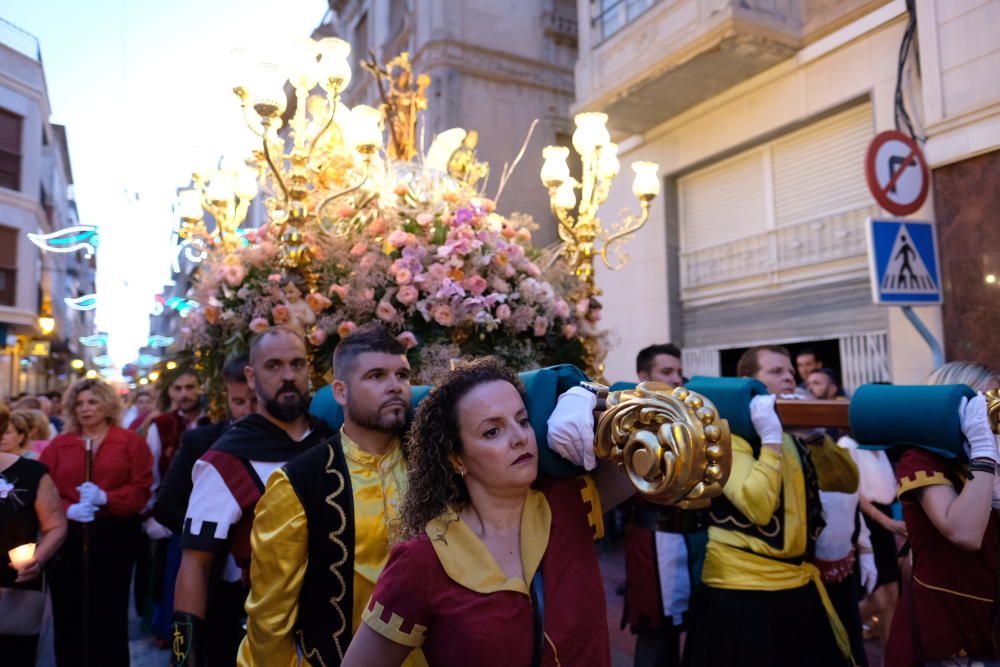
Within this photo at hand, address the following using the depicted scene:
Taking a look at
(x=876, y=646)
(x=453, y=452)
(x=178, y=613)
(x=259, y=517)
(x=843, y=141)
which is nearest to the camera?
(x=453, y=452)

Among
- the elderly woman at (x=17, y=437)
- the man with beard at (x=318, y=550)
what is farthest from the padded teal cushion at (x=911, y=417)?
the elderly woman at (x=17, y=437)

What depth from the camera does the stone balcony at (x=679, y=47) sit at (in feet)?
26.7

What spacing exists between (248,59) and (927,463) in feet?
13.5

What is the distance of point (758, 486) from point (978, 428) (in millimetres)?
782

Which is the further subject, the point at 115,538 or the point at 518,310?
the point at 115,538

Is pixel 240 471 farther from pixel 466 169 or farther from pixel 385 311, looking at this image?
pixel 466 169

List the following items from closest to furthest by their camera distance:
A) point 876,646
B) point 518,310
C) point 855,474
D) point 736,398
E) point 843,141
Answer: point 736,398, point 855,474, point 518,310, point 876,646, point 843,141

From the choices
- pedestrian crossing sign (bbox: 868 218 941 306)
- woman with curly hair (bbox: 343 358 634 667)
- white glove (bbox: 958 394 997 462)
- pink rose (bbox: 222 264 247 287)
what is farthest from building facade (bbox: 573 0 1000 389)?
woman with curly hair (bbox: 343 358 634 667)

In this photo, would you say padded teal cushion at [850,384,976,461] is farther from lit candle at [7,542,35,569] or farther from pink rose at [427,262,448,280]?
lit candle at [7,542,35,569]

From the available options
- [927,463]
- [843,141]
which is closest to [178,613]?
[927,463]

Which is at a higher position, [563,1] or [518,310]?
[563,1]

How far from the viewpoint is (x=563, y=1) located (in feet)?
53.3

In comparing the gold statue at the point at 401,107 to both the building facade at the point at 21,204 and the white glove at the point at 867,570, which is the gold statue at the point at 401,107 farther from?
the building facade at the point at 21,204

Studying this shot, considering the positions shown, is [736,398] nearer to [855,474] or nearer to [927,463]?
[927,463]
